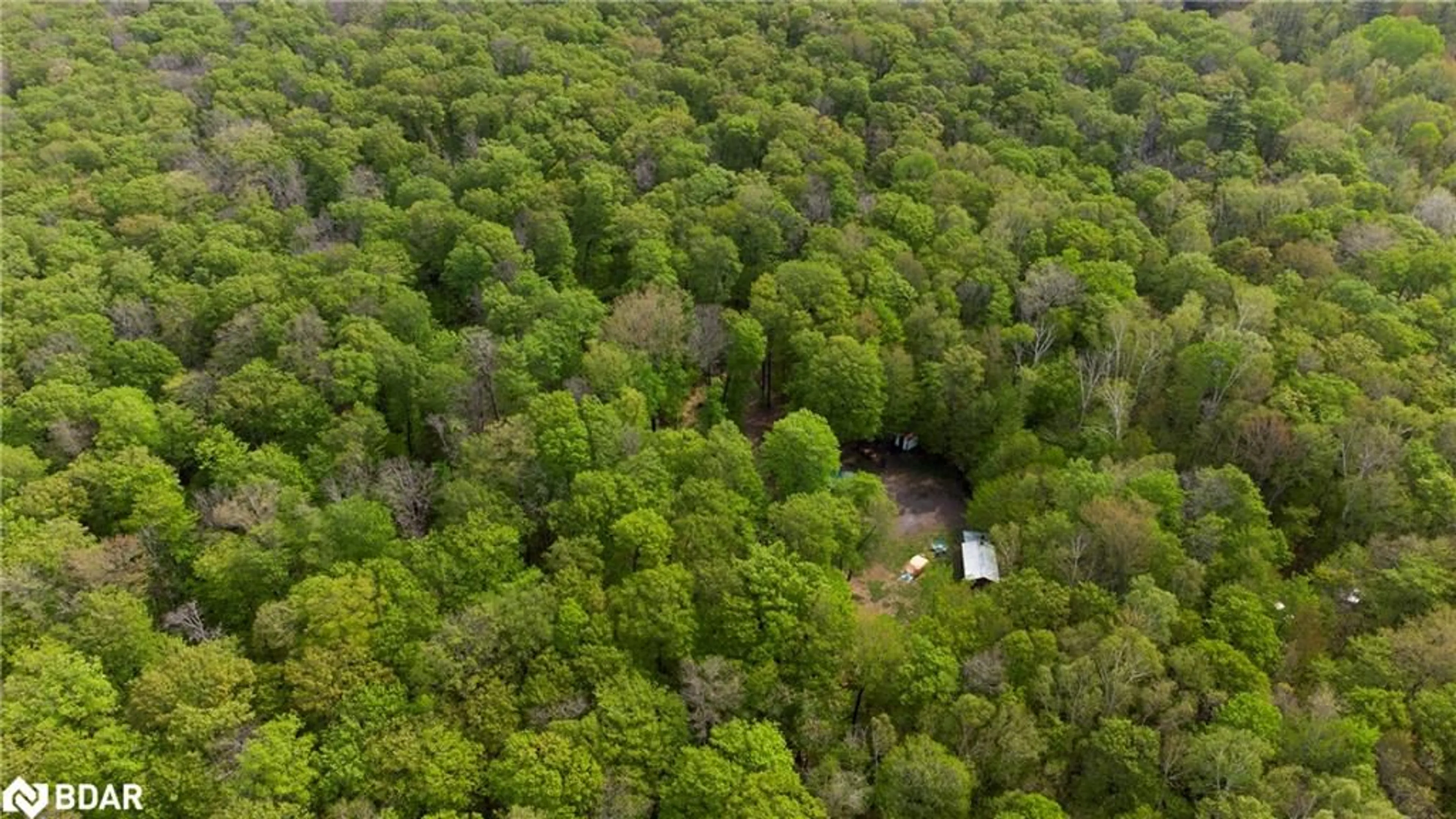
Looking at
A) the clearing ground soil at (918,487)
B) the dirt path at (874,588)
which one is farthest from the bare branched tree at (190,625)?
the clearing ground soil at (918,487)

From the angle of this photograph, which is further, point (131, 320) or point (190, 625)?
point (131, 320)

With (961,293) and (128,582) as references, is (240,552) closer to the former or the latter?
(128,582)

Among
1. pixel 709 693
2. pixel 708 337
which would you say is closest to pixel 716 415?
pixel 708 337

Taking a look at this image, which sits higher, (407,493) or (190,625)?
(407,493)

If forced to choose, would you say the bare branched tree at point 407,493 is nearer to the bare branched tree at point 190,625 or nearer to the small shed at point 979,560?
the bare branched tree at point 190,625

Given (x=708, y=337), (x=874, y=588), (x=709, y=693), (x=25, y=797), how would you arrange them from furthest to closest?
(x=708, y=337) < (x=874, y=588) < (x=709, y=693) < (x=25, y=797)

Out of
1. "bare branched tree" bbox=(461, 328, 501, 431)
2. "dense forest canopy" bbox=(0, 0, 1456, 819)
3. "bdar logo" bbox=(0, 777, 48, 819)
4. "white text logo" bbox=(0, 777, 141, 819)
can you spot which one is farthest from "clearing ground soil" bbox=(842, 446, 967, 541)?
"bdar logo" bbox=(0, 777, 48, 819)

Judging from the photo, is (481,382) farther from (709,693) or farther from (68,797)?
(68,797)
